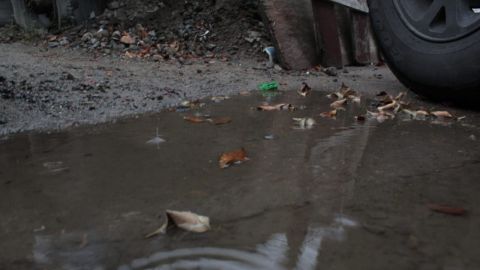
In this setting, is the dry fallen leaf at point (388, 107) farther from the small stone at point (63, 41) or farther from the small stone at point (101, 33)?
the small stone at point (63, 41)

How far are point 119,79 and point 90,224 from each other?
2.24 meters

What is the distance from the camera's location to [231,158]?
177cm

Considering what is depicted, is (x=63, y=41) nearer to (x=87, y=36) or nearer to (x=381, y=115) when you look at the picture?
(x=87, y=36)

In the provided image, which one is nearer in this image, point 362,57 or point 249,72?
point 249,72

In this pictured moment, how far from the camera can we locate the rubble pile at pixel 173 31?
4988 millimetres

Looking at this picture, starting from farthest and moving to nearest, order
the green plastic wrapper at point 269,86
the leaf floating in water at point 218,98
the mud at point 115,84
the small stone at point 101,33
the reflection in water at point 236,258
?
the small stone at point 101,33
the green plastic wrapper at point 269,86
the leaf floating in water at point 218,98
the mud at point 115,84
the reflection in water at point 236,258

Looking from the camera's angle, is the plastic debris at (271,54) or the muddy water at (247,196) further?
the plastic debris at (271,54)

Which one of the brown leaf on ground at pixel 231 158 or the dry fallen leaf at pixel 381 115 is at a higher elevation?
the brown leaf on ground at pixel 231 158

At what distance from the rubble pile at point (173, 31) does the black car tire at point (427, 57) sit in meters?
2.03

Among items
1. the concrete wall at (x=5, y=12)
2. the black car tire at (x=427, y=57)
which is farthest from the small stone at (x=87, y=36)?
the black car tire at (x=427, y=57)

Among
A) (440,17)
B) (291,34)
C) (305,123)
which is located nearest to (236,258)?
(305,123)

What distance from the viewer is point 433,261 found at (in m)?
1.08

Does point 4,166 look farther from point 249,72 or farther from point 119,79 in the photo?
point 249,72

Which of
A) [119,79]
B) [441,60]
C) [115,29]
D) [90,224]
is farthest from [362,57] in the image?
A: [90,224]
